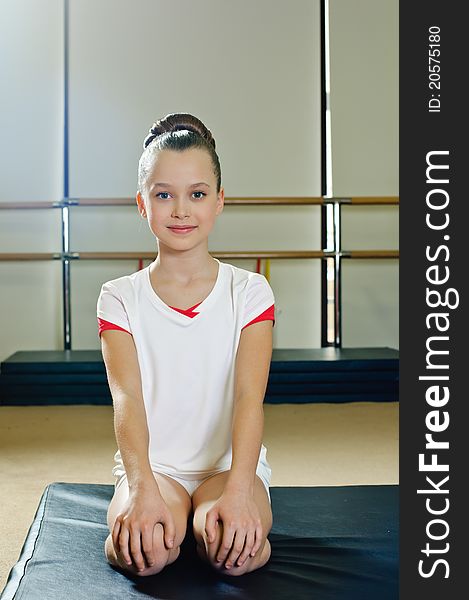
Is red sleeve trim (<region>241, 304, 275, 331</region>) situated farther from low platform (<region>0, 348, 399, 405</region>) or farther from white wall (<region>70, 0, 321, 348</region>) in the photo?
white wall (<region>70, 0, 321, 348</region>)

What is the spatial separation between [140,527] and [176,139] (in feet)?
2.44

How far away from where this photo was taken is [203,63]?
467 cm

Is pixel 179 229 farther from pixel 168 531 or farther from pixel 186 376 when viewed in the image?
pixel 168 531

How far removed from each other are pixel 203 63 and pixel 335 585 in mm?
3721

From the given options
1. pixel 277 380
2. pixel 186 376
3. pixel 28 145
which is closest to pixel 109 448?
pixel 277 380

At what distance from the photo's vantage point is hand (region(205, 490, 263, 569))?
4.67ft

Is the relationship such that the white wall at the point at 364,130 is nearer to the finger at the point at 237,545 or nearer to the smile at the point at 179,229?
the smile at the point at 179,229

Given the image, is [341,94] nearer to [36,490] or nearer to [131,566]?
[36,490]

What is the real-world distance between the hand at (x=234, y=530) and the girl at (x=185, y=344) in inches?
4.2

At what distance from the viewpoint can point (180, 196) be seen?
1.64 meters

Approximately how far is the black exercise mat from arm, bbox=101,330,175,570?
0.07 m

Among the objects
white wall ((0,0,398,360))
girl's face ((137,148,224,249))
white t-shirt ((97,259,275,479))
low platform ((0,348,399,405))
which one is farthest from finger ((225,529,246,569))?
white wall ((0,0,398,360))

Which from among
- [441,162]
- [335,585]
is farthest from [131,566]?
[441,162]

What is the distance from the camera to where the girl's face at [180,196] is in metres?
1.64
